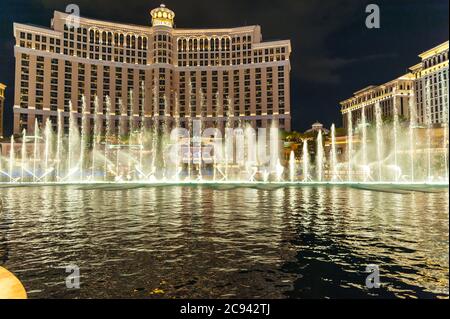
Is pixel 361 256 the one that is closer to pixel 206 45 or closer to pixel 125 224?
pixel 125 224

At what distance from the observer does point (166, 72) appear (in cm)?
12800

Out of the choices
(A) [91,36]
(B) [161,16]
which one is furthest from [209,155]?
(A) [91,36]

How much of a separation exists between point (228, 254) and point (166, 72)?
12646 centimetres

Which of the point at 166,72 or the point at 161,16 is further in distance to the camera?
the point at 161,16

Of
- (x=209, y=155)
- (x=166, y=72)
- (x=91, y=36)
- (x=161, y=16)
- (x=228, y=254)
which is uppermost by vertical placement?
(x=161, y=16)

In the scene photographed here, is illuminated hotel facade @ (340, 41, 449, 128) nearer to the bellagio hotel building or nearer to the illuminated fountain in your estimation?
the illuminated fountain

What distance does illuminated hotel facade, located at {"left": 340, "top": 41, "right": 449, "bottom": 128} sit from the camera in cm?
10311

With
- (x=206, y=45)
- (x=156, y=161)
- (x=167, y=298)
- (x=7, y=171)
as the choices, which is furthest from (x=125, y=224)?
(x=206, y=45)

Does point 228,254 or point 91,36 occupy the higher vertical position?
point 91,36

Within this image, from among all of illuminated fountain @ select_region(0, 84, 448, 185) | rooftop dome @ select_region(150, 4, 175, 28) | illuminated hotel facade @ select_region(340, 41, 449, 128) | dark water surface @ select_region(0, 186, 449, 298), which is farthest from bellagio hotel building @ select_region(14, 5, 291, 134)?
dark water surface @ select_region(0, 186, 449, 298)

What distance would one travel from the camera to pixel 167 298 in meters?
6.07

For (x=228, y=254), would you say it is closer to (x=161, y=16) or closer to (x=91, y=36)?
(x=91, y=36)

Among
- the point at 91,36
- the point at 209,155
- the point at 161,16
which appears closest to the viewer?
the point at 209,155

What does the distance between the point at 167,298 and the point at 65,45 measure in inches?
5249
